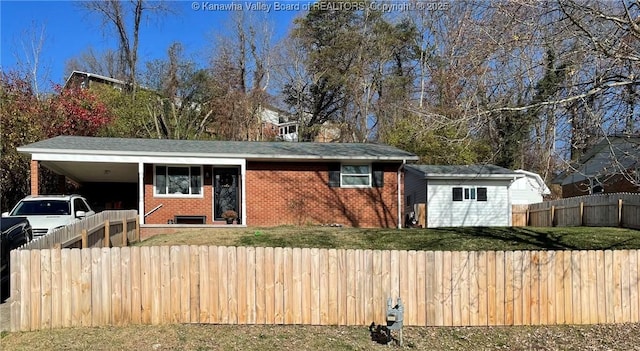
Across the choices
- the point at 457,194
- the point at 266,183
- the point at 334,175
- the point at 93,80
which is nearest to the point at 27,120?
the point at 266,183

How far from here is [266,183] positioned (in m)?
19.3

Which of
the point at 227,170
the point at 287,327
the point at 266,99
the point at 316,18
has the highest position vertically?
the point at 316,18

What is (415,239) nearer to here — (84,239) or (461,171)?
(84,239)

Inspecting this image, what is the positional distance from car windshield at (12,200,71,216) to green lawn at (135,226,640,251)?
→ 2.19 meters

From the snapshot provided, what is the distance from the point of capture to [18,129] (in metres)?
22.8

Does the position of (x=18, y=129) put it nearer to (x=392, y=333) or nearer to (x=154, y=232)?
(x=154, y=232)

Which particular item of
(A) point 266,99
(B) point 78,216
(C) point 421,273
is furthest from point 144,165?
(A) point 266,99

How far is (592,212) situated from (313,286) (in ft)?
56.3

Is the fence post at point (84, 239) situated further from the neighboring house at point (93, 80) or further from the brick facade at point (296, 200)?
the neighboring house at point (93, 80)

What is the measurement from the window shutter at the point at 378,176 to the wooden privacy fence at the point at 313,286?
11963 millimetres

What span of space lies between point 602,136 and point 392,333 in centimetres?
517

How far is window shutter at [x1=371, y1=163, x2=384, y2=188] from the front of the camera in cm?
1991

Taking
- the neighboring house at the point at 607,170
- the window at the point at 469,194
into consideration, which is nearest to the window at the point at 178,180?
the window at the point at 469,194

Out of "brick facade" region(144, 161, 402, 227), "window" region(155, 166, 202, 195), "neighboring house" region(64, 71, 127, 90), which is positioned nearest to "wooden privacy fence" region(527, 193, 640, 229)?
"brick facade" region(144, 161, 402, 227)
